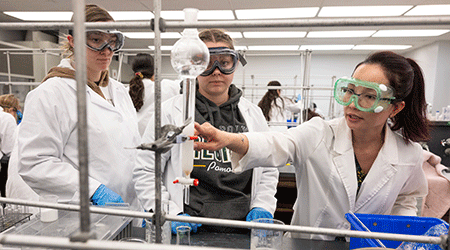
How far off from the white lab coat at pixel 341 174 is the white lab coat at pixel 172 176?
0.24 m

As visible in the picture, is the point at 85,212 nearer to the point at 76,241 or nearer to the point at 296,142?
the point at 76,241

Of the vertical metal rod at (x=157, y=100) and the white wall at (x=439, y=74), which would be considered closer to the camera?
the vertical metal rod at (x=157, y=100)

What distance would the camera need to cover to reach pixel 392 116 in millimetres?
1242

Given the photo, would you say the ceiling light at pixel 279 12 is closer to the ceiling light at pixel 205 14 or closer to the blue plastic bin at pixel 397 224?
the ceiling light at pixel 205 14

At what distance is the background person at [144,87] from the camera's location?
9.85 ft

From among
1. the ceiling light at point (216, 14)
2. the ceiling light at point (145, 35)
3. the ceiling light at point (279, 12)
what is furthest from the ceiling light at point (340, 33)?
the ceiling light at point (145, 35)

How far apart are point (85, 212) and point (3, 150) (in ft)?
11.5

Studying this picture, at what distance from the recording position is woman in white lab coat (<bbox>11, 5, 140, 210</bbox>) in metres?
1.29

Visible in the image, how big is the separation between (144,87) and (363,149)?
95.2 inches

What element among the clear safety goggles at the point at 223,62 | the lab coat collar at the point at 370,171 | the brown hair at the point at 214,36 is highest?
the brown hair at the point at 214,36

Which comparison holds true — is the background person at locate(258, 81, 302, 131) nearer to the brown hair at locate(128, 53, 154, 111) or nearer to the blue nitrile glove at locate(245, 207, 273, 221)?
the brown hair at locate(128, 53, 154, 111)

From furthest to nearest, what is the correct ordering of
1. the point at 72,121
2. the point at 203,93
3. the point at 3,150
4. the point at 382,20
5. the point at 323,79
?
the point at 323,79 → the point at 3,150 → the point at 203,93 → the point at 72,121 → the point at 382,20

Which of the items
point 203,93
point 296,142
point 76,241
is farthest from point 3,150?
point 76,241

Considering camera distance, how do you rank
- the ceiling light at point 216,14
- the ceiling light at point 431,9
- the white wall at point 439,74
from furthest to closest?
the white wall at point 439,74 → the ceiling light at point 216,14 → the ceiling light at point 431,9
